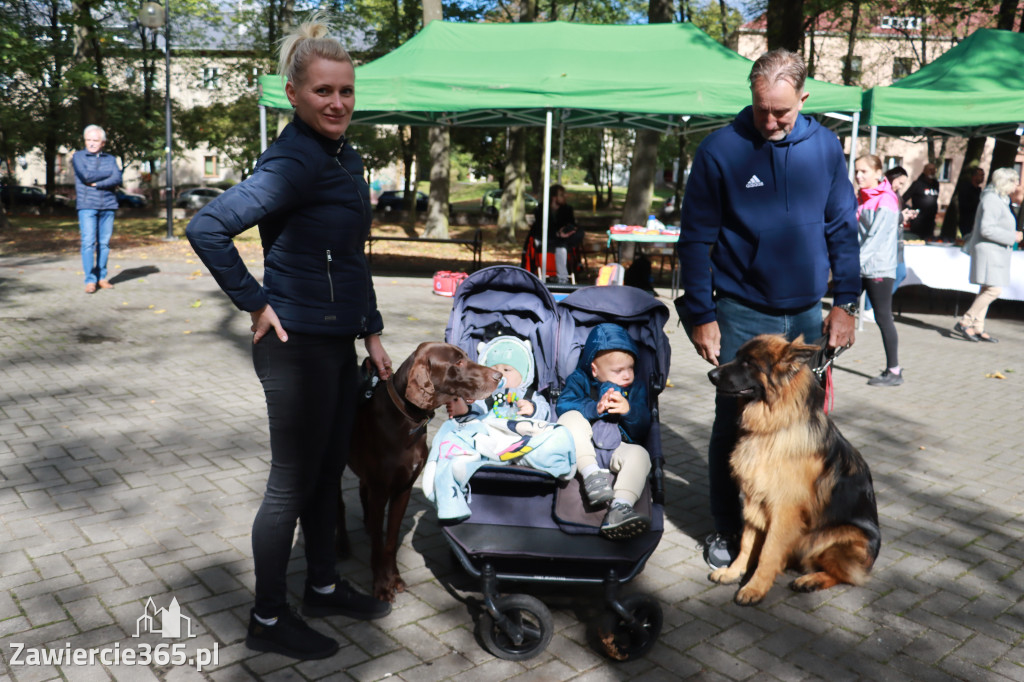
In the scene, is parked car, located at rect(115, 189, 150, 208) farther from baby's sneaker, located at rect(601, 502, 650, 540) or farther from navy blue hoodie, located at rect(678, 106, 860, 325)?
baby's sneaker, located at rect(601, 502, 650, 540)

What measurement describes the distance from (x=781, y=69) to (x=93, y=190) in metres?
10.3

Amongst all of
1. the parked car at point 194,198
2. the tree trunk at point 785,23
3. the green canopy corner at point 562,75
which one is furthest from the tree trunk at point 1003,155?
the parked car at point 194,198

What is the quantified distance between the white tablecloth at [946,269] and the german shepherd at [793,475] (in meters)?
9.34

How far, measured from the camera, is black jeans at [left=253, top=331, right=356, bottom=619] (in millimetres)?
2879

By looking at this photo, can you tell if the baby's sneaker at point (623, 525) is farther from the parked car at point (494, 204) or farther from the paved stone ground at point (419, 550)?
the parked car at point (494, 204)

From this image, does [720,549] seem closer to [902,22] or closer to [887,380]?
[887,380]

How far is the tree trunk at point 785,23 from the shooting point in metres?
14.4

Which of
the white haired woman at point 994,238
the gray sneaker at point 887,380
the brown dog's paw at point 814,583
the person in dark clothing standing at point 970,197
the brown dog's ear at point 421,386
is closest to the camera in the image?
the brown dog's ear at point 421,386

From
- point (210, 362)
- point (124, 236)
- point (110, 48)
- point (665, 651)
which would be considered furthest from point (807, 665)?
point (110, 48)

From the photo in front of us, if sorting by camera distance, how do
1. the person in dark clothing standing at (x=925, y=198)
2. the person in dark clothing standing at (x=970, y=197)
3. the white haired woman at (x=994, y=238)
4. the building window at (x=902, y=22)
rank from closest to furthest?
the white haired woman at (x=994, y=238), the person in dark clothing standing at (x=925, y=198), the person in dark clothing standing at (x=970, y=197), the building window at (x=902, y=22)

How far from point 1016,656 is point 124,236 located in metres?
22.3

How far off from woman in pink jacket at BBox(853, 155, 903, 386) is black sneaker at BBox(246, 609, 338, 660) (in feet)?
21.6

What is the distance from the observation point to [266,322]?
2721 millimetres

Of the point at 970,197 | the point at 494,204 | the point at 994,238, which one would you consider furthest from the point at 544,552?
the point at 494,204
